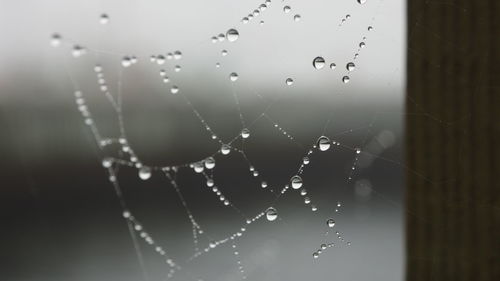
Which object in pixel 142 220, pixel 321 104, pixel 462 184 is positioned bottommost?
pixel 462 184

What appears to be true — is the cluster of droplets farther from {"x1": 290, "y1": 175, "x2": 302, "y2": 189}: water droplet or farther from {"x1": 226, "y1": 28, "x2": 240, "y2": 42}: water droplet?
{"x1": 290, "y1": 175, "x2": 302, "y2": 189}: water droplet

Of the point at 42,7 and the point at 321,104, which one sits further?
the point at 321,104

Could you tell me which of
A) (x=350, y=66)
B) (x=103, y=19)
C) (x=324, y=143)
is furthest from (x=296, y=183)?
(x=103, y=19)

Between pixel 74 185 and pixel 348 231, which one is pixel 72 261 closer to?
pixel 74 185

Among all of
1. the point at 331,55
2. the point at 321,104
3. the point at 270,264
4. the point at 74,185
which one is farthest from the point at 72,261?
the point at 331,55

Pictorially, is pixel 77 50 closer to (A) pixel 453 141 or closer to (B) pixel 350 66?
(B) pixel 350 66

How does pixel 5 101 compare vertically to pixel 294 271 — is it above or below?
above

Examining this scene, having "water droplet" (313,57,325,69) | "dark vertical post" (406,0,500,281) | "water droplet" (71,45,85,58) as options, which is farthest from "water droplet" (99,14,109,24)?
"dark vertical post" (406,0,500,281)

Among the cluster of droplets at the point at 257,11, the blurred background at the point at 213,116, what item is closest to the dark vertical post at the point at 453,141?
the blurred background at the point at 213,116
